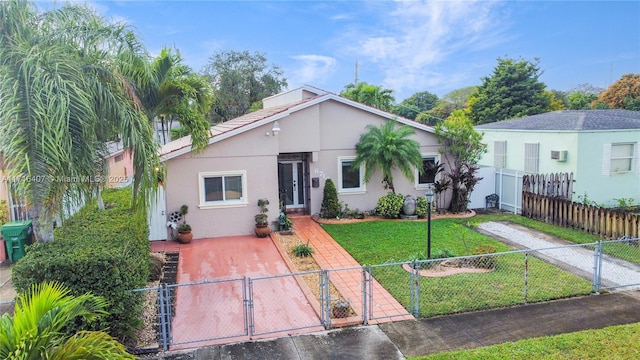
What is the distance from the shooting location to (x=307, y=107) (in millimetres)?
15539

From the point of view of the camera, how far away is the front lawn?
8742 mm

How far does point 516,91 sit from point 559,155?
23.0 metres

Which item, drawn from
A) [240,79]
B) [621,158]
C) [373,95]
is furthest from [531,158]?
[240,79]

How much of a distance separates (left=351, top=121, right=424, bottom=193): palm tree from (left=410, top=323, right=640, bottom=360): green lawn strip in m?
9.23

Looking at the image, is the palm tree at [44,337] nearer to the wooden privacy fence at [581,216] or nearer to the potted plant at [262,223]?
the potted plant at [262,223]

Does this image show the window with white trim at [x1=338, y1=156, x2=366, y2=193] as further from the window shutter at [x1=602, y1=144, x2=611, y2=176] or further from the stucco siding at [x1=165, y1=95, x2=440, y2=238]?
the window shutter at [x1=602, y1=144, x2=611, y2=176]

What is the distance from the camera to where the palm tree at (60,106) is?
6531 millimetres

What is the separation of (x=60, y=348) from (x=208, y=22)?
36.7 m

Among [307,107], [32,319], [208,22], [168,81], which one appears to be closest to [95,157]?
[168,81]

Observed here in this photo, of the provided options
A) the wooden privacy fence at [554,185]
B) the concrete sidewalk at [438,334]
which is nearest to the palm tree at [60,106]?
the concrete sidewalk at [438,334]

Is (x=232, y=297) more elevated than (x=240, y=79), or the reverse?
(x=240, y=79)

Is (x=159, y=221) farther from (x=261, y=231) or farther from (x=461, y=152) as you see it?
(x=461, y=152)

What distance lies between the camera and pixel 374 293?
937 cm

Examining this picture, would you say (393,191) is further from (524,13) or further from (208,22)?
(524,13)
